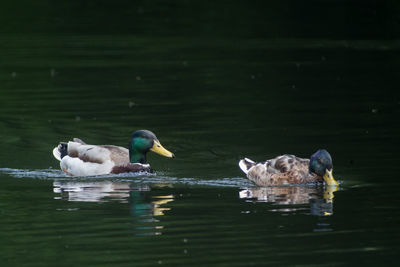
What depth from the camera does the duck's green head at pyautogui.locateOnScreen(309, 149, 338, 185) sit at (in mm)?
15000

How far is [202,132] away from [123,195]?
4308 mm

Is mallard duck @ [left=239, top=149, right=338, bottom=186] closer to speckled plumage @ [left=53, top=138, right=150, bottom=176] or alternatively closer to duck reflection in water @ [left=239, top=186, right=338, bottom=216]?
duck reflection in water @ [left=239, top=186, right=338, bottom=216]

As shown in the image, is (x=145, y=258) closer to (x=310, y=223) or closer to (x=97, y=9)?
(x=310, y=223)

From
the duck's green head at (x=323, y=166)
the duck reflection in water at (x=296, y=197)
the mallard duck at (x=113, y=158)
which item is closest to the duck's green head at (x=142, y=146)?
the mallard duck at (x=113, y=158)

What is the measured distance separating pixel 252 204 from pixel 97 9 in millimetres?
31627

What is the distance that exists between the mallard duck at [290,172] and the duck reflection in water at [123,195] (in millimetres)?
1542

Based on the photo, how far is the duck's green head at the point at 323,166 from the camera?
15.0 meters

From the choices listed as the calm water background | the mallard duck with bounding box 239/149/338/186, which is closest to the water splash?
the calm water background

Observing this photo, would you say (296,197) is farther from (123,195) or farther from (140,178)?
(140,178)

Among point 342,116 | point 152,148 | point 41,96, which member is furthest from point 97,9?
point 152,148

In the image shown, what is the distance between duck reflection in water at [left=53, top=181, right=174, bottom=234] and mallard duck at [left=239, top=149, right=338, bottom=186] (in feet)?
5.06

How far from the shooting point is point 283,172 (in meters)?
15.5

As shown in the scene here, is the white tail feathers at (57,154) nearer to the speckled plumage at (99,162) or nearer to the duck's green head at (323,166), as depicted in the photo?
the speckled plumage at (99,162)

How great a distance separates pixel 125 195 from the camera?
15.0m
